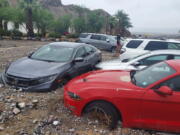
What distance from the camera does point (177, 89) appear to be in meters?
3.99

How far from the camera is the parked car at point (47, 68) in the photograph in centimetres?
594

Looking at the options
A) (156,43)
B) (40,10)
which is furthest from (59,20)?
(156,43)

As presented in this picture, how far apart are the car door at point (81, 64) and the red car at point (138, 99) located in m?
2.56

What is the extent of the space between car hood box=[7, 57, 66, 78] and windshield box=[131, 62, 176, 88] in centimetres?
243

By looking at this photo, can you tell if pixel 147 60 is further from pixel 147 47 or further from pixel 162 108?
pixel 162 108

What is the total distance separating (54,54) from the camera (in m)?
7.17

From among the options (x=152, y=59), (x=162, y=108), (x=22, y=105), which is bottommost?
(x=22, y=105)

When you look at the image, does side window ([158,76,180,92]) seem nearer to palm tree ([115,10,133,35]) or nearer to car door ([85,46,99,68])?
car door ([85,46,99,68])

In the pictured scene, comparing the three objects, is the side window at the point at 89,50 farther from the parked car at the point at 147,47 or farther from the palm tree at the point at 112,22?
the palm tree at the point at 112,22

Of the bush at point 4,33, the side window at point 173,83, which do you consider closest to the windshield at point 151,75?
the side window at point 173,83

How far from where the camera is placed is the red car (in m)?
3.97

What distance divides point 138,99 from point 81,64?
3.67m

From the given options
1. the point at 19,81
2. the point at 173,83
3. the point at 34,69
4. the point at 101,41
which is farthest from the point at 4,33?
the point at 173,83

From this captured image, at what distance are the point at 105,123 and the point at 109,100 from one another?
52 centimetres
